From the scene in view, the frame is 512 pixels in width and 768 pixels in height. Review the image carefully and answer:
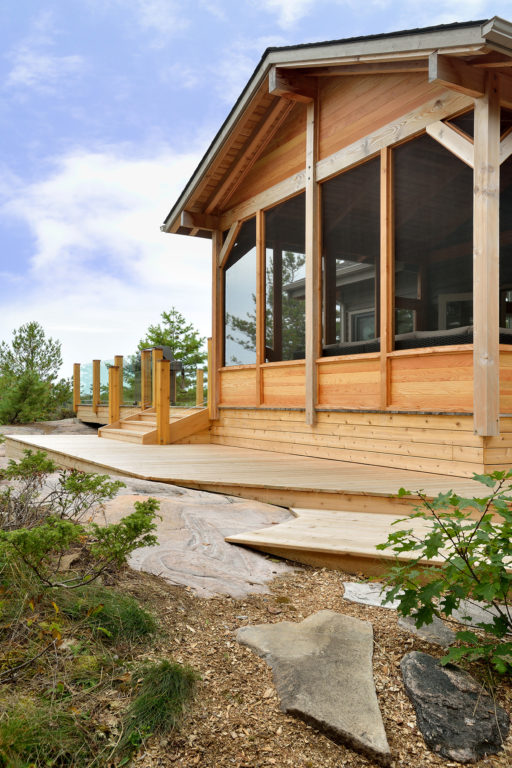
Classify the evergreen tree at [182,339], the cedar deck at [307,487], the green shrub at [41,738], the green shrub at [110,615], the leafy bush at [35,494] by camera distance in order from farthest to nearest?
the evergreen tree at [182,339] → the cedar deck at [307,487] → the leafy bush at [35,494] → the green shrub at [110,615] → the green shrub at [41,738]

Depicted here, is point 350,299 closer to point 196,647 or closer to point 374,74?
point 374,74

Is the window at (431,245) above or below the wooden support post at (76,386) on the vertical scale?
above

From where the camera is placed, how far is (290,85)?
638 centimetres

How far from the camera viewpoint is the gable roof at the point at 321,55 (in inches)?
158

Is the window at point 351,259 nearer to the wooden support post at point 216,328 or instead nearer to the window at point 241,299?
the window at point 241,299

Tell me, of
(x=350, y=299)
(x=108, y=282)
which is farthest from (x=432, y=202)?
(x=108, y=282)

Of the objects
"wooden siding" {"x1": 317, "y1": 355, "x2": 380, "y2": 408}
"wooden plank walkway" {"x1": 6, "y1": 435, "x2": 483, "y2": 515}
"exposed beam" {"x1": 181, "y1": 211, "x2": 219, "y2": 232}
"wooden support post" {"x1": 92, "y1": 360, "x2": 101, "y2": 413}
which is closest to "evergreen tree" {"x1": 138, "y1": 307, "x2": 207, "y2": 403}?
"wooden support post" {"x1": 92, "y1": 360, "x2": 101, "y2": 413}

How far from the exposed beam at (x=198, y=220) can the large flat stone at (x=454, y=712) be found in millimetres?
7551

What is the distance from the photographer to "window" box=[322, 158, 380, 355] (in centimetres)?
562

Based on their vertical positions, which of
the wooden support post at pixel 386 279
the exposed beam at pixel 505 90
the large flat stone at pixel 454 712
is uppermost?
the exposed beam at pixel 505 90

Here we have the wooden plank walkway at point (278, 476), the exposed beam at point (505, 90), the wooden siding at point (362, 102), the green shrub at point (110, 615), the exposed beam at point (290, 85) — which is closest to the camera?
the green shrub at point (110, 615)

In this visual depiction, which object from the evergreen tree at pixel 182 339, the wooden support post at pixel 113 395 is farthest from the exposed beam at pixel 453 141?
the evergreen tree at pixel 182 339

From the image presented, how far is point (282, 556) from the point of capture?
329cm

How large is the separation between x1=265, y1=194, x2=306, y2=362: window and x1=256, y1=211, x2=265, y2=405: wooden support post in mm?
70
